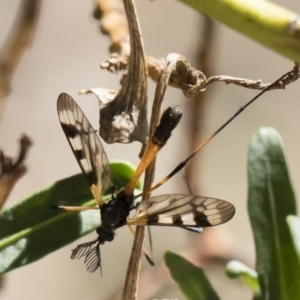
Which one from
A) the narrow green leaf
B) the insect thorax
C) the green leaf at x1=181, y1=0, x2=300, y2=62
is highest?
the green leaf at x1=181, y1=0, x2=300, y2=62

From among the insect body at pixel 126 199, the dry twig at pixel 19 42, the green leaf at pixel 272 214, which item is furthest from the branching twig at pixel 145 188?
the dry twig at pixel 19 42

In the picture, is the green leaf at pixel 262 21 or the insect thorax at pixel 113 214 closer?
the green leaf at pixel 262 21

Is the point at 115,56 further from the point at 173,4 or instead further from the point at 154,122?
the point at 173,4

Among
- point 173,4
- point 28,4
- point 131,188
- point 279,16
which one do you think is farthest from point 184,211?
point 173,4

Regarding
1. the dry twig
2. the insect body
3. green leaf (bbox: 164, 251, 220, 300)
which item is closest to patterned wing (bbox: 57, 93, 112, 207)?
the insect body

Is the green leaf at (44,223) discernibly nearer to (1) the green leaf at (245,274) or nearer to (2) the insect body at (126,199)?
(2) the insect body at (126,199)

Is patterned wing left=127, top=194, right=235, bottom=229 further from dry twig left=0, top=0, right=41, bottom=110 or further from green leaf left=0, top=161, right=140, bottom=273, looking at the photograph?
dry twig left=0, top=0, right=41, bottom=110

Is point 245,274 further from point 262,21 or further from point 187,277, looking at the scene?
point 262,21
